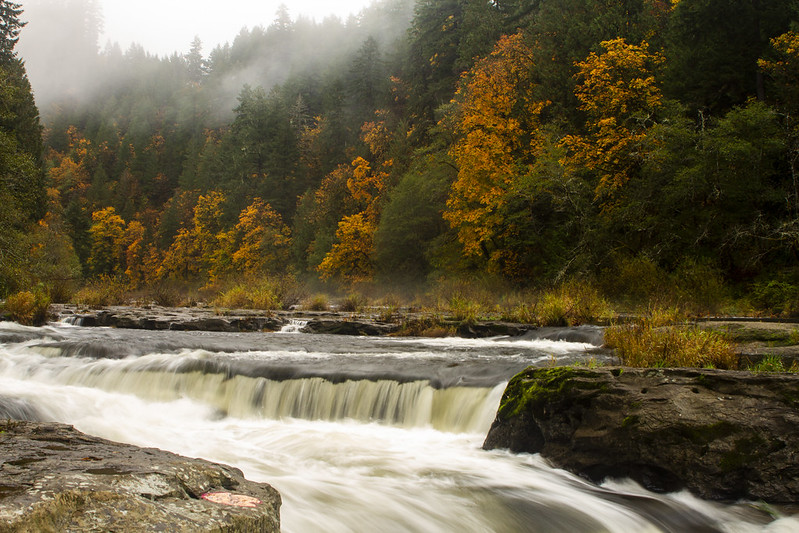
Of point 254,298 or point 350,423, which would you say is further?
point 254,298

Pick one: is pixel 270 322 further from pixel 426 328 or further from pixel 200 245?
pixel 200 245

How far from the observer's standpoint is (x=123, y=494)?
8.98 ft

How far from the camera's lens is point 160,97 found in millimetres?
112438

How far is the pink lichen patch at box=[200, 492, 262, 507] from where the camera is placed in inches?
117

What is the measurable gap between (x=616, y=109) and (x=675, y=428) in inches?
798

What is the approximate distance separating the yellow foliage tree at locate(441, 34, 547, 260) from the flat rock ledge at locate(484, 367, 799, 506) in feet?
60.2

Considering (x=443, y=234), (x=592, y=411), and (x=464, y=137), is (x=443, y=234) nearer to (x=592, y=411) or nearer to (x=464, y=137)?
(x=464, y=137)

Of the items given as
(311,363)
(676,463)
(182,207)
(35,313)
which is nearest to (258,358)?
(311,363)

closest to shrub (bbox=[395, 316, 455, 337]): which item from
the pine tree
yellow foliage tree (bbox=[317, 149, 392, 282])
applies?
yellow foliage tree (bbox=[317, 149, 392, 282])

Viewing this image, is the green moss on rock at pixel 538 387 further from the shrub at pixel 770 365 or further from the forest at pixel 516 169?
the forest at pixel 516 169

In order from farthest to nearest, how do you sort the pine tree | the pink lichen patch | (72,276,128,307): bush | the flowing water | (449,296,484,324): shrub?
the pine tree → (72,276,128,307): bush → (449,296,484,324): shrub → the flowing water → the pink lichen patch

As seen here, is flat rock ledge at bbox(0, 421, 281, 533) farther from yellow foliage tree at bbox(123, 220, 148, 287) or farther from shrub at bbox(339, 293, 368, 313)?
yellow foliage tree at bbox(123, 220, 148, 287)

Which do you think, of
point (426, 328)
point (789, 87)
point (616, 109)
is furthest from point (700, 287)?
point (616, 109)

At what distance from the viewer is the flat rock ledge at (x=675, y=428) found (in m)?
5.04
